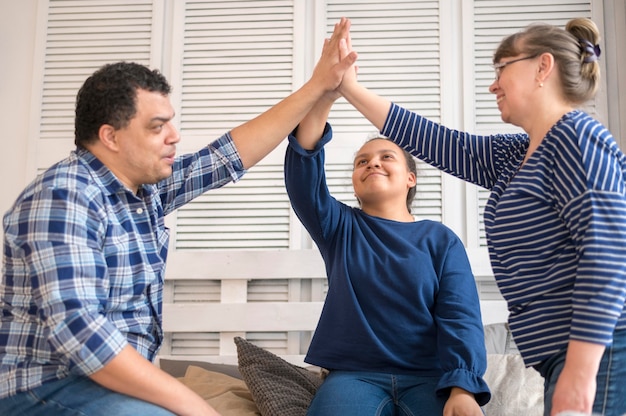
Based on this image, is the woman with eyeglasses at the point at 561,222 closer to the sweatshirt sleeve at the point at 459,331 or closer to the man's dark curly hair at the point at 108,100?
the sweatshirt sleeve at the point at 459,331

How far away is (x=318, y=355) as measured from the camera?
1.72 meters

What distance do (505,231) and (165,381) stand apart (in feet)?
2.13

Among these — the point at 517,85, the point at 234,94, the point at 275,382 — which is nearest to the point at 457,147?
the point at 517,85

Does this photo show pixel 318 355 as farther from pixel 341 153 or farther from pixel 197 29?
pixel 197 29

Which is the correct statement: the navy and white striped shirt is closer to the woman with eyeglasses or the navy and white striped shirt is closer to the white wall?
the woman with eyeglasses

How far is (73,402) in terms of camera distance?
1.27 metres

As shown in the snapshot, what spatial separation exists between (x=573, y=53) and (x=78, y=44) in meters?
2.00

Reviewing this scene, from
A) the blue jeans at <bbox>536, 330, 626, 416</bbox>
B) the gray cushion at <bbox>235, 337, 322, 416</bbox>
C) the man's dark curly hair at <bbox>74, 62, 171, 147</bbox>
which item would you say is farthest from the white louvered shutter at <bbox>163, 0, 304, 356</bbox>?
the blue jeans at <bbox>536, 330, 626, 416</bbox>

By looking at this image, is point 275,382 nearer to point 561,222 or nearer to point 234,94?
point 561,222

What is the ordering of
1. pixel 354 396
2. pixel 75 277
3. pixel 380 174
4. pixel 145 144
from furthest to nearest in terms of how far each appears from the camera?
pixel 380 174, pixel 354 396, pixel 145 144, pixel 75 277

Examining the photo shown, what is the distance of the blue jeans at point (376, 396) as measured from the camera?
157cm

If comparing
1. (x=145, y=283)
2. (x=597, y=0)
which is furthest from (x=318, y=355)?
(x=597, y=0)

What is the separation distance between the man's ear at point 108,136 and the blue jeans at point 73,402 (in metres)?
0.45

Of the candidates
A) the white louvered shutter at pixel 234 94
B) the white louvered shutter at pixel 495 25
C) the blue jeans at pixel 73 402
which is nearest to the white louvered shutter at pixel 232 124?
the white louvered shutter at pixel 234 94
